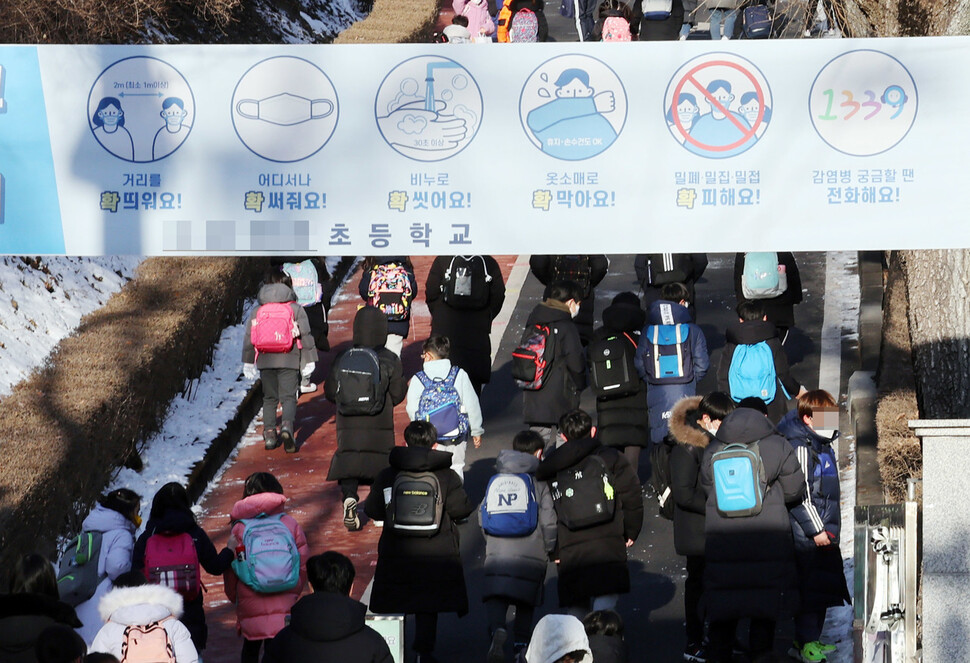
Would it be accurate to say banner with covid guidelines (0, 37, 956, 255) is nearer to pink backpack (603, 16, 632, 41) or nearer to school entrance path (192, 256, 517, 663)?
school entrance path (192, 256, 517, 663)

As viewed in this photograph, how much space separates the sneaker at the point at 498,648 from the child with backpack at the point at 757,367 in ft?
11.0

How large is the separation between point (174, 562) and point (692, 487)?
3.11m

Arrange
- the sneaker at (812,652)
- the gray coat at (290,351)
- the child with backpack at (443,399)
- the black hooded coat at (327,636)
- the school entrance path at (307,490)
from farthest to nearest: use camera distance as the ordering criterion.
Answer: the gray coat at (290,351) → the child with backpack at (443,399) → the school entrance path at (307,490) → the sneaker at (812,652) → the black hooded coat at (327,636)

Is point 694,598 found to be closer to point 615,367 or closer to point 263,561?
point 615,367

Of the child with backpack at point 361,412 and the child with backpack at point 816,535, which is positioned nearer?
the child with backpack at point 816,535

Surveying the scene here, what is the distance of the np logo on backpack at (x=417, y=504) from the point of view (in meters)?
8.77

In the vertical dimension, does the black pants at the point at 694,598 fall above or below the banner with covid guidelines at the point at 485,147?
below

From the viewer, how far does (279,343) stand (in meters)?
12.4

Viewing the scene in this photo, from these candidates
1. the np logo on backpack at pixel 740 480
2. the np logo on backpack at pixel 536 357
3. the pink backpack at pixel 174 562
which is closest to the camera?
the np logo on backpack at pixel 740 480

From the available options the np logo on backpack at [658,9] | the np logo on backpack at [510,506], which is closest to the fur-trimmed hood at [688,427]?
the np logo on backpack at [510,506]

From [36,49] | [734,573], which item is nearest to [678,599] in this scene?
[734,573]

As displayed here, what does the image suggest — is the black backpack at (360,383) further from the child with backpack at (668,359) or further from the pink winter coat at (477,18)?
the pink winter coat at (477,18)

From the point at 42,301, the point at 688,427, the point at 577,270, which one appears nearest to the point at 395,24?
the point at 42,301

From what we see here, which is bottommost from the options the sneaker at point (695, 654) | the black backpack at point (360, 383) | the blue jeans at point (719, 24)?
the sneaker at point (695, 654)
